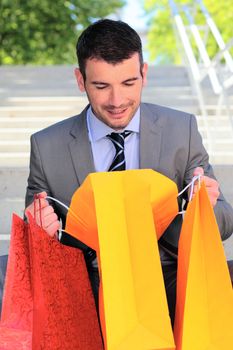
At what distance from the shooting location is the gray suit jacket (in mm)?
2553

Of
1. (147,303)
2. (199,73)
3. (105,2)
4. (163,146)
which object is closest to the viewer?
(147,303)

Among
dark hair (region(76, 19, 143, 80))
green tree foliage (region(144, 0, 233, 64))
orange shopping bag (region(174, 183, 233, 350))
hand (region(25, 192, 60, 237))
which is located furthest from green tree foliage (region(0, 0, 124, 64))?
orange shopping bag (region(174, 183, 233, 350))

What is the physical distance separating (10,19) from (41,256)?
12.8 metres

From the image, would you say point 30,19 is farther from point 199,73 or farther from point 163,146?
point 163,146

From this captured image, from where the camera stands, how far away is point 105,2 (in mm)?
15398

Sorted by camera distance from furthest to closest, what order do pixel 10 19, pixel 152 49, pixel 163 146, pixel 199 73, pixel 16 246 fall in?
pixel 152 49
pixel 10 19
pixel 199 73
pixel 163 146
pixel 16 246

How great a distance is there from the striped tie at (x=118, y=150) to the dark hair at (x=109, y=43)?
305 millimetres

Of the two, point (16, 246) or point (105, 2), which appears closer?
point (16, 246)

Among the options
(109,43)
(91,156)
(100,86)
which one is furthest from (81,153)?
(109,43)

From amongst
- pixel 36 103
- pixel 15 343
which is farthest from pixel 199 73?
pixel 15 343

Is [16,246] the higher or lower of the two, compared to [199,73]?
lower

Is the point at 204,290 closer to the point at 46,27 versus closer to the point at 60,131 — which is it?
the point at 60,131

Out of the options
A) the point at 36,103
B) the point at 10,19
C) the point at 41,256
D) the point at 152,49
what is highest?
the point at 152,49

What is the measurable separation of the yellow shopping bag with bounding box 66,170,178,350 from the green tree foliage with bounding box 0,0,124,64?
42.0 feet
